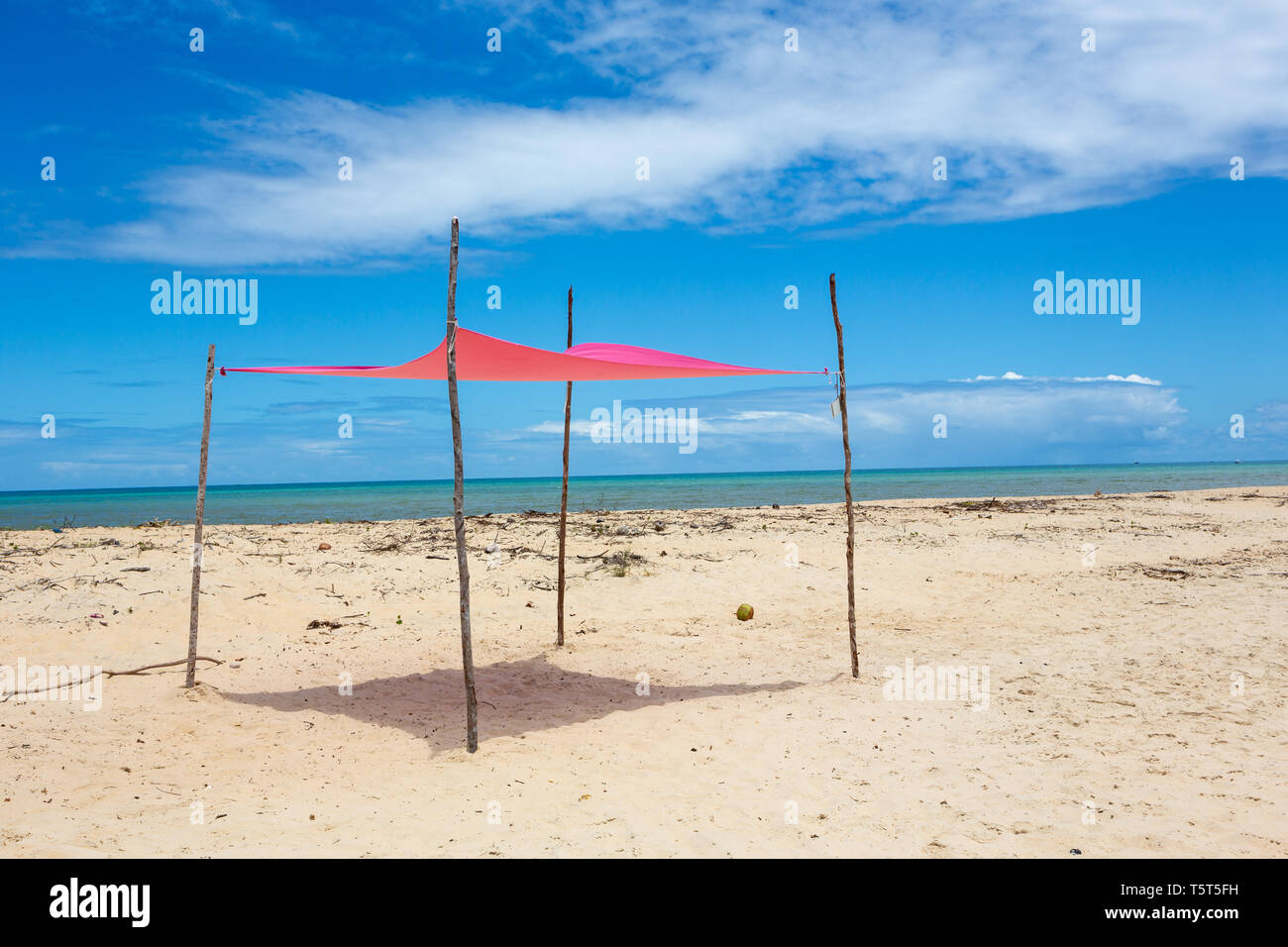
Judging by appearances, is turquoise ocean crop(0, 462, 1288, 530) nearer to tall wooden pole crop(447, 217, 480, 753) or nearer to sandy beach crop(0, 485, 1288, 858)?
sandy beach crop(0, 485, 1288, 858)

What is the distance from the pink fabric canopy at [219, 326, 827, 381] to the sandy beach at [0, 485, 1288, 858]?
2.64m

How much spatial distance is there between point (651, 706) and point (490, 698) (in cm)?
135

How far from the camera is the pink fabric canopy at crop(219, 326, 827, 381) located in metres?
6.04

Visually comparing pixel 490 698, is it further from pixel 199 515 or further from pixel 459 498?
pixel 199 515

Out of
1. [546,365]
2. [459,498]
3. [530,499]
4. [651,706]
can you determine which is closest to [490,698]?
[651,706]

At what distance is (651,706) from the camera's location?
245 inches

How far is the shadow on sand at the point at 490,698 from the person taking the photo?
591 centimetres

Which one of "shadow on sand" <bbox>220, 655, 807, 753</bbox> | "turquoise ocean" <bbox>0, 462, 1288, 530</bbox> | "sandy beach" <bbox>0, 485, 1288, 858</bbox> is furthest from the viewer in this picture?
"turquoise ocean" <bbox>0, 462, 1288, 530</bbox>

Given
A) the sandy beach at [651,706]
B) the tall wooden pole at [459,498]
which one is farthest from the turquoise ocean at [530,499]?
the tall wooden pole at [459,498]

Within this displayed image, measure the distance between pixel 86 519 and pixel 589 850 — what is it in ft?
103

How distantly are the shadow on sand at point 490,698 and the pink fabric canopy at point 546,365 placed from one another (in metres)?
2.62

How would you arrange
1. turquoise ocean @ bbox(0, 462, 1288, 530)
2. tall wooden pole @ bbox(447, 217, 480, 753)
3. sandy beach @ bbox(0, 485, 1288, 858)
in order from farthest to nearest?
turquoise ocean @ bbox(0, 462, 1288, 530) < tall wooden pole @ bbox(447, 217, 480, 753) < sandy beach @ bbox(0, 485, 1288, 858)

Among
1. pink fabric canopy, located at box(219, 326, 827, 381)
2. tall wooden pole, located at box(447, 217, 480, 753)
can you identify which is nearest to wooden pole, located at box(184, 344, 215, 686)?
pink fabric canopy, located at box(219, 326, 827, 381)
